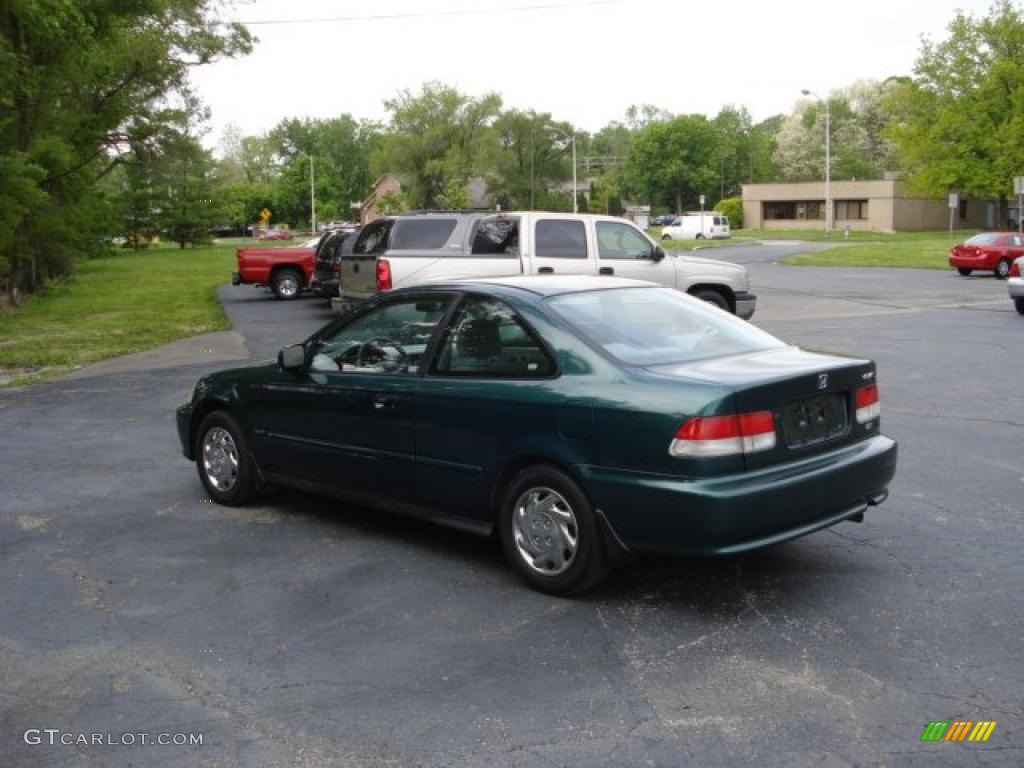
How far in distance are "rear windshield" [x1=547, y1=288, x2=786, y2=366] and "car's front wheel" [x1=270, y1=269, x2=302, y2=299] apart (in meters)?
24.2

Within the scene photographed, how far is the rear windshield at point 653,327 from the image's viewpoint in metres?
5.43

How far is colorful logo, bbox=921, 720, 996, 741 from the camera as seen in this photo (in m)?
3.76

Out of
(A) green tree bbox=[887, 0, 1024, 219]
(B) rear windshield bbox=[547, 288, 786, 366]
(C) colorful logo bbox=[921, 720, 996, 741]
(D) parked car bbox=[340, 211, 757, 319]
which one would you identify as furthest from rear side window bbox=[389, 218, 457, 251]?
(A) green tree bbox=[887, 0, 1024, 219]

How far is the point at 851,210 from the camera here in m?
88.4

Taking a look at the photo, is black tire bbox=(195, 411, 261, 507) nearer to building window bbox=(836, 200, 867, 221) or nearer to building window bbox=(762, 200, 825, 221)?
building window bbox=(836, 200, 867, 221)

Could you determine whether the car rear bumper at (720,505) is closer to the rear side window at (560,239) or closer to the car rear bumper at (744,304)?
the rear side window at (560,239)

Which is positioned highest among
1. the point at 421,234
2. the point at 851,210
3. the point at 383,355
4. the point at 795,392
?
the point at 851,210

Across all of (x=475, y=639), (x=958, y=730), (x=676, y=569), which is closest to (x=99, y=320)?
(x=676, y=569)

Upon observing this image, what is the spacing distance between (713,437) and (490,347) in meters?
1.43

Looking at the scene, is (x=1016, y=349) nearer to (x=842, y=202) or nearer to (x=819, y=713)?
(x=819, y=713)

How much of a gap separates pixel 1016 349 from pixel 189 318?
55.4ft

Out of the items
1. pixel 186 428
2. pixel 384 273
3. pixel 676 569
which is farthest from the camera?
pixel 384 273

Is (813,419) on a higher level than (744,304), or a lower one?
higher

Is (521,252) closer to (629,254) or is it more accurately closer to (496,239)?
(496,239)
